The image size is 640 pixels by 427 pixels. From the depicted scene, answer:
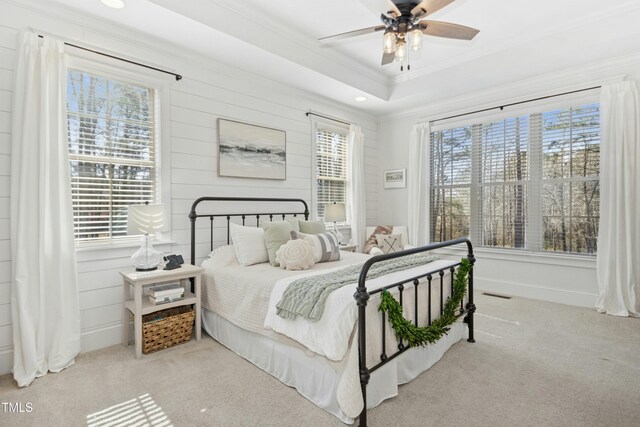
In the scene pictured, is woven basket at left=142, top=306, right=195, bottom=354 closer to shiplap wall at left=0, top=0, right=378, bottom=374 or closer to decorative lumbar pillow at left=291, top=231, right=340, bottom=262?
shiplap wall at left=0, top=0, right=378, bottom=374

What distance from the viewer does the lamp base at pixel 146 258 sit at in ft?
9.22

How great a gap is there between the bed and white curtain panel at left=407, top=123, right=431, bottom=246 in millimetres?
2163

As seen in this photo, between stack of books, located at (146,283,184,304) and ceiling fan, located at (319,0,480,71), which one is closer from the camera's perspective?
ceiling fan, located at (319,0,480,71)

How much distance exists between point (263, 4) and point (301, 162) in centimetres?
192

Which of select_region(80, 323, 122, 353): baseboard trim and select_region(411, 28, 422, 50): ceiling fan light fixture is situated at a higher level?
select_region(411, 28, 422, 50): ceiling fan light fixture

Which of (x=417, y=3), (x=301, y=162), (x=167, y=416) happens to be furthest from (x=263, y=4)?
(x=167, y=416)

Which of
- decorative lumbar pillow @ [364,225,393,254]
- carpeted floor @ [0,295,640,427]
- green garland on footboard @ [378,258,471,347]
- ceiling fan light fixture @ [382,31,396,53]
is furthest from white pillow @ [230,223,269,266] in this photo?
decorative lumbar pillow @ [364,225,393,254]

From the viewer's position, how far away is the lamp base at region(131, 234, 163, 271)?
281cm

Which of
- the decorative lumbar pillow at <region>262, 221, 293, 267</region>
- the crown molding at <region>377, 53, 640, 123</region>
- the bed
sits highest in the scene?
the crown molding at <region>377, 53, 640, 123</region>

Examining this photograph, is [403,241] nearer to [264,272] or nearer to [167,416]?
[264,272]

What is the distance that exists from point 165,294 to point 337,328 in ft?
5.49

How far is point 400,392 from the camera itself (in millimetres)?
2148

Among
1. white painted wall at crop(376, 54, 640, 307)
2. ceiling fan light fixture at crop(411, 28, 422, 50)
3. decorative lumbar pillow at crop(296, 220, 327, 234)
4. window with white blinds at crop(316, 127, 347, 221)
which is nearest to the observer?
ceiling fan light fixture at crop(411, 28, 422, 50)

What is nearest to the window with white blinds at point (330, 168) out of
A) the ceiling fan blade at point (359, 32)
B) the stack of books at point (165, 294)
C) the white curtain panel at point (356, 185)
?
the white curtain panel at point (356, 185)
